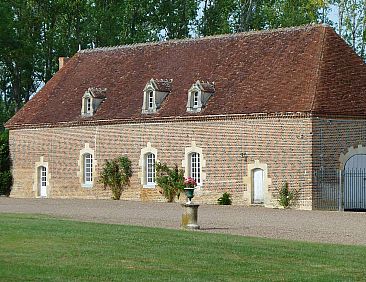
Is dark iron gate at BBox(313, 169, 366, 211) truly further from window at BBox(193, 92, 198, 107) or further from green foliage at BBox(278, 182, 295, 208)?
window at BBox(193, 92, 198, 107)

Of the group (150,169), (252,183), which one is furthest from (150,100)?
(252,183)

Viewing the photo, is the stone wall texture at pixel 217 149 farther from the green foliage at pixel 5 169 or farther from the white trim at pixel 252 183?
the green foliage at pixel 5 169

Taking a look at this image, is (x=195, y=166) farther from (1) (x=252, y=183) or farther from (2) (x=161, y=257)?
(2) (x=161, y=257)

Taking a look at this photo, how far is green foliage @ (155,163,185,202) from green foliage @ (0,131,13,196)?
1019 centimetres

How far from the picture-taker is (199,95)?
1674 inches

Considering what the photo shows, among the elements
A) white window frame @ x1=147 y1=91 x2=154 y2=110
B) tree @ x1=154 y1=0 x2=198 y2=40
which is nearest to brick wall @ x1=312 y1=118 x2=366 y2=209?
white window frame @ x1=147 y1=91 x2=154 y2=110

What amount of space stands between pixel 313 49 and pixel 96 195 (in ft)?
39.5

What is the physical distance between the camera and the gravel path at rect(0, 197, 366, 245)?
2580 centimetres

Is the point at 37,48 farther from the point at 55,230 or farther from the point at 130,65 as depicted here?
the point at 55,230

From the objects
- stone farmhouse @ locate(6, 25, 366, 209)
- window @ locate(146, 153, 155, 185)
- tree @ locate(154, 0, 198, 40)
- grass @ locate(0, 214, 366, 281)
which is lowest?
grass @ locate(0, 214, 366, 281)

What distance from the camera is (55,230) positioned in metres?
23.4

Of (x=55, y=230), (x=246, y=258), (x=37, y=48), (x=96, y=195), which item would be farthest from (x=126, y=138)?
(x=246, y=258)

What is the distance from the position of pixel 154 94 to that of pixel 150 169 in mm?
3241

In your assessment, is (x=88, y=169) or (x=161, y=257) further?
(x=88, y=169)
